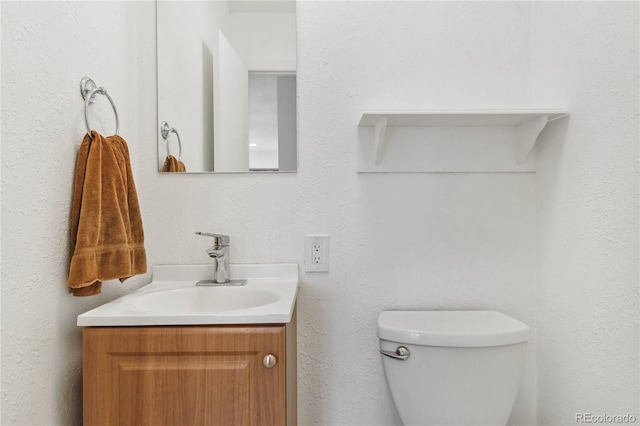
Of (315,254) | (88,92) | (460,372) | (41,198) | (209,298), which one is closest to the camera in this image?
(41,198)

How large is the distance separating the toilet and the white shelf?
60 cm

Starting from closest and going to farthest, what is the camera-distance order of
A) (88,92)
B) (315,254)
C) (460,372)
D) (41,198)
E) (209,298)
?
1. (41,198)
2. (88,92)
3. (460,372)
4. (209,298)
5. (315,254)

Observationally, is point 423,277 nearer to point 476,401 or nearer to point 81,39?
point 476,401

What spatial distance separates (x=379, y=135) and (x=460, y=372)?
756 millimetres

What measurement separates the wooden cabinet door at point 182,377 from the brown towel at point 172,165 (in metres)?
0.61

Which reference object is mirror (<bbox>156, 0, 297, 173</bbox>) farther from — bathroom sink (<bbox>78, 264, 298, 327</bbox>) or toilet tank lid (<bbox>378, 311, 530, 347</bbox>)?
toilet tank lid (<bbox>378, 311, 530, 347</bbox>)

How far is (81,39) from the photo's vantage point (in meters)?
0.96

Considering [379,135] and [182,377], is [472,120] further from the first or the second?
[182,377]

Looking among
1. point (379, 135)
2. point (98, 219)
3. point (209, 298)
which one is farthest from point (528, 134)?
point (98, 219)

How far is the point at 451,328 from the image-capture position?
1137mm

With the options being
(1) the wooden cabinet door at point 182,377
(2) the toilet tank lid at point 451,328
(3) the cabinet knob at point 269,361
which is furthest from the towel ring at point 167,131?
(2) the toilet tank lid at point 451,328

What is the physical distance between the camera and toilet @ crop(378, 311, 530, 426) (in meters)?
1.07

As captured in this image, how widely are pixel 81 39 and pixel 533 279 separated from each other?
1557 millimetres
